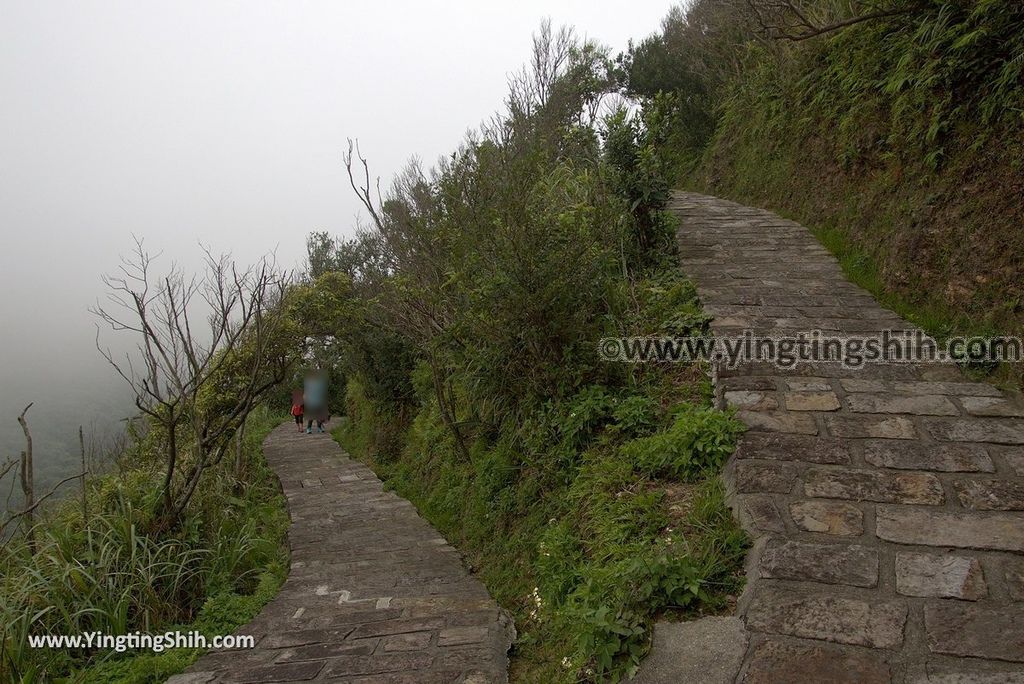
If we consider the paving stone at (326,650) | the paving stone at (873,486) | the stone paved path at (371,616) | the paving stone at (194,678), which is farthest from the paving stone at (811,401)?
the paving stone at (194,678)

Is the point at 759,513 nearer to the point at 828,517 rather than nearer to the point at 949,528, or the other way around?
the point at 828,517

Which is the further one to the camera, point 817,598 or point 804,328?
point 804,328

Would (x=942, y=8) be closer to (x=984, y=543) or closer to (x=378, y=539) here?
(x=984, y=543)

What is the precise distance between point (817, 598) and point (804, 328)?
119 inches

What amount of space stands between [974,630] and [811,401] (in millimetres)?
1895

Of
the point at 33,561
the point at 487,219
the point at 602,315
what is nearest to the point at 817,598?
the point at 602,315

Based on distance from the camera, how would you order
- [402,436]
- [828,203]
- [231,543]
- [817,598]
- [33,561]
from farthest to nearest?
A: [402,436], [828,203], [231,543], [33,561], [817,598]

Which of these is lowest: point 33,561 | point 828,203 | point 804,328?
point 33,561

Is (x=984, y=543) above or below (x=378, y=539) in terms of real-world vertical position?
above

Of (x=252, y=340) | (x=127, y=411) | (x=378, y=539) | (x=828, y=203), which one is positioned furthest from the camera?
(x=252, y=340)

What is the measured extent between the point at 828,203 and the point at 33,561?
837 centimetres

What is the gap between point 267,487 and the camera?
946 cm

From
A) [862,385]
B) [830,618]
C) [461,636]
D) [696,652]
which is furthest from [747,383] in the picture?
[461,636]

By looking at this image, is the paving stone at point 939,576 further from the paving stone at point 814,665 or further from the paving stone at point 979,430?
the paving stone at point 979,430
